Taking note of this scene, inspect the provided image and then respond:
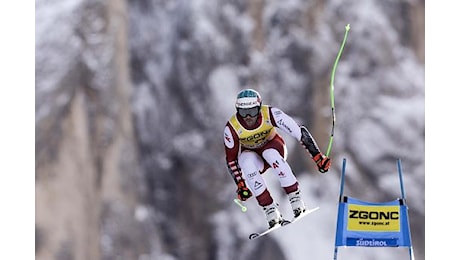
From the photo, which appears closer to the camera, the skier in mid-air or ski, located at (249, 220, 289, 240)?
the skier in mid-air

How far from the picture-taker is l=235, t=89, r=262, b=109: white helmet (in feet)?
15.5

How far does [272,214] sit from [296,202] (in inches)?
6.2

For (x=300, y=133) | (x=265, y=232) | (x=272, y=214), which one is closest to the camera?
(x=300, y=133)

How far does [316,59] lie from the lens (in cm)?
504

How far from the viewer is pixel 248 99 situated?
4.73 meters

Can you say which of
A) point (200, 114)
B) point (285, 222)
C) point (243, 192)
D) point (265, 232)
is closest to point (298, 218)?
point (285, 222)

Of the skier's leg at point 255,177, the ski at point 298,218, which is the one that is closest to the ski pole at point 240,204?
the skier's leg at point 255,177

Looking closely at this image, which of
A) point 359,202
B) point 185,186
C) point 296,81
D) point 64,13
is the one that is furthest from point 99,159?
point 359,202

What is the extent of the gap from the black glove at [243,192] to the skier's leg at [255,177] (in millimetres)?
35

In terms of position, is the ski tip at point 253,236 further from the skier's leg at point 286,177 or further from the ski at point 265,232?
the skier's leg at point 286,177

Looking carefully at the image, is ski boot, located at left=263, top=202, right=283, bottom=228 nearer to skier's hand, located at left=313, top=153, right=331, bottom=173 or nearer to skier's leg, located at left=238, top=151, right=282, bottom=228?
skier's leg, located at left=238, top=151, right=282, bottom=228

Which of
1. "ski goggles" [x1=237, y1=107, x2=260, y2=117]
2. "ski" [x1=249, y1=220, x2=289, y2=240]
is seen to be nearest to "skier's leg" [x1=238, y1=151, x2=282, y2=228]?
"ski" [x1=249, y1=220, x2=289, y2=240]

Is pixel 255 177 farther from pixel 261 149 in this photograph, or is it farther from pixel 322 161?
pixel 322 161

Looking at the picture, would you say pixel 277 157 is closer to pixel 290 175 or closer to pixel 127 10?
pixel 290 175
